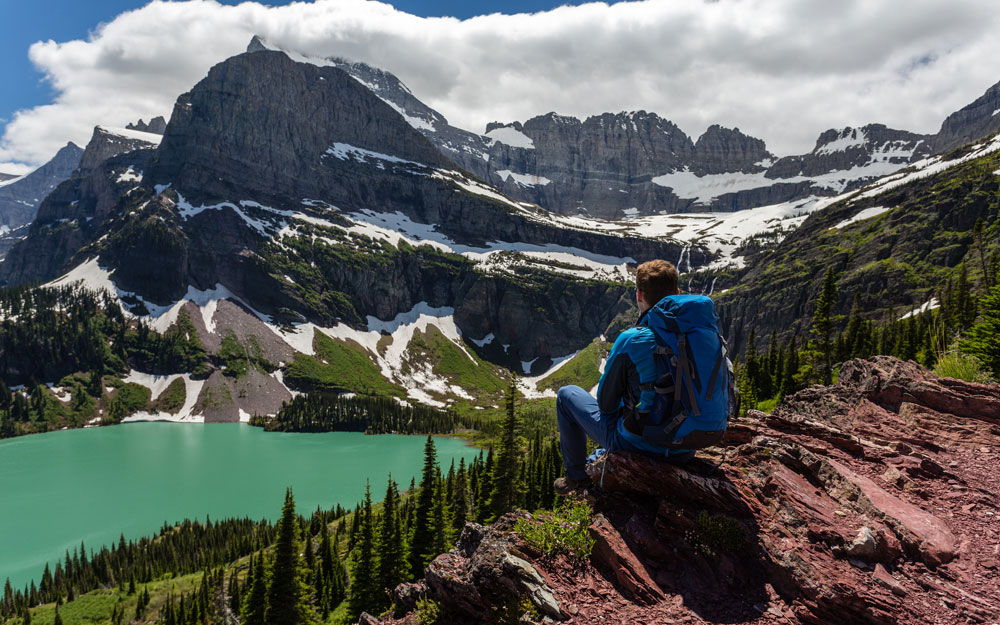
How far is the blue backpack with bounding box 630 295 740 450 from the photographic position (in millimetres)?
5801

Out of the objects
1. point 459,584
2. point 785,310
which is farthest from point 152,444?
point 785,310

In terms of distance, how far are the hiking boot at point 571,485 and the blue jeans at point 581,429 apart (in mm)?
63

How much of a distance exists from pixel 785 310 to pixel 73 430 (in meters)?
223

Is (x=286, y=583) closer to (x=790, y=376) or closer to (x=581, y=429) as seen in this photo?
(x=581, y=429)

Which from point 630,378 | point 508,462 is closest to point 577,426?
point 630,378

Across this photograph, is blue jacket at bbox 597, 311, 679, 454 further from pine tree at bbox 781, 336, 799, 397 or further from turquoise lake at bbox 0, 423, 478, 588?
turquoise lake at bbox 0, 423, 478, 588

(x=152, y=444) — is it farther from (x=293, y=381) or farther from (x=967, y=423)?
(x=967, y=423)

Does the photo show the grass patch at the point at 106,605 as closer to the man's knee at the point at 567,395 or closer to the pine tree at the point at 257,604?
the pine tree at the point at 257,604

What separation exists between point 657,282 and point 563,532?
11.2ft

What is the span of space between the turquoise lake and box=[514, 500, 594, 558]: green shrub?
9268 centimetres

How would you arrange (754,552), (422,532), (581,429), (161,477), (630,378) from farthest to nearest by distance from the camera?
1. (161,477)
2. (422,532)
3. (581,429)
4. (630,378)
5. (754,552)

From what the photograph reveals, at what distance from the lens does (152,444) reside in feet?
438

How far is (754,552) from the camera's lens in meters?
5.77

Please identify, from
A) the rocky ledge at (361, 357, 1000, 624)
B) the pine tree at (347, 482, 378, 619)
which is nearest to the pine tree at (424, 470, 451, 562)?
the pine tree at (347, 482, 378, 619)
